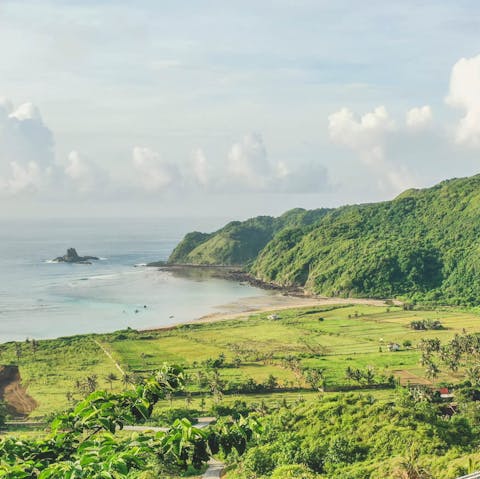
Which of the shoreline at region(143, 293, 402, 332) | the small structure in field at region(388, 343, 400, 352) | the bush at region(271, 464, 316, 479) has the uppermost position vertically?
the bush at region(271, 464, 316, 479)

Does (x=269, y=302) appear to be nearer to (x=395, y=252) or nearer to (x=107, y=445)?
(x=395, y=252)

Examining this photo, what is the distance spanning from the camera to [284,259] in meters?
177

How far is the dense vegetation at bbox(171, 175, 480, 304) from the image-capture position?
143 metres

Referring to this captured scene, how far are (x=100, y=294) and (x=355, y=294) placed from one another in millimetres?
67130

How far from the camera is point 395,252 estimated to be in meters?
156

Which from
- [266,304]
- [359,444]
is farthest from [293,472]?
[266,304]

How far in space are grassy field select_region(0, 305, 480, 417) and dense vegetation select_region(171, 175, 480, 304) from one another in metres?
27.9

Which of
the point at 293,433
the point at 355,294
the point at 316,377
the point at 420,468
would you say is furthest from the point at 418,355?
the point at 355,294

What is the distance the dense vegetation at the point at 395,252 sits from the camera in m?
143

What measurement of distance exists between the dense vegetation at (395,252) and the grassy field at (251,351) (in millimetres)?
27947

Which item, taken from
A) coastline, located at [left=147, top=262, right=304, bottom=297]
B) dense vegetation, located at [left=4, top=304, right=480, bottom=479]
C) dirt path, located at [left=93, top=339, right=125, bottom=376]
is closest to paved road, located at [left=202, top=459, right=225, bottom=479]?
dense vegetation, located at [left=4, top=304, right=480, bottom=479]

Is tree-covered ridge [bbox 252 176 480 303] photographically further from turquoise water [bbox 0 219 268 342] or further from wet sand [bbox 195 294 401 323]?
turquoise water [bbox 0 219 268 342]

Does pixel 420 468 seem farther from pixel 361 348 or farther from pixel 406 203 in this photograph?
pixel 406 203

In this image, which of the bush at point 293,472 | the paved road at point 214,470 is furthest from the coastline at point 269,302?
the bush at point 293,472
